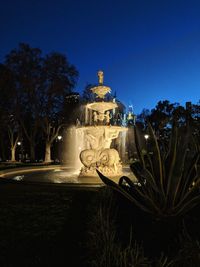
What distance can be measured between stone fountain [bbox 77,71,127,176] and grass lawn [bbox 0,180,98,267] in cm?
529

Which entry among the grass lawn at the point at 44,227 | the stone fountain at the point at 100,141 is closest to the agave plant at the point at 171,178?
the grass lawn at the point at 44,227

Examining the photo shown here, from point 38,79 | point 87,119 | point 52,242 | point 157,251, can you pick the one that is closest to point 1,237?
point 52,242

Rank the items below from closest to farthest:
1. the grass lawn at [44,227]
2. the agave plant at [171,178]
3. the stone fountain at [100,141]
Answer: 1. the grass lawn at [44,227]
2. the agave plant at [171,178]
3. the stone fountain at [100,141]

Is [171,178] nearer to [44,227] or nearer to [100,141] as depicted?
[44,227]

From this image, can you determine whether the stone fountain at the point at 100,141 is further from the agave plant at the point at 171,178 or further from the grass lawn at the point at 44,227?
the agave plant at the point at 171,178

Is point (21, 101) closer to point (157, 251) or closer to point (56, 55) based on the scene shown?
point (56, 55)

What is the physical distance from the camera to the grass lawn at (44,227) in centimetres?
459

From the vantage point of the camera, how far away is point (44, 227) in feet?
20.8

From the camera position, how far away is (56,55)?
32.1m

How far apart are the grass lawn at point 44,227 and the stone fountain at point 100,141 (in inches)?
208

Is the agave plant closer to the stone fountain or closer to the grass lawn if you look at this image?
the grass lawn

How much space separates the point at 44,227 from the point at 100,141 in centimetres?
1094

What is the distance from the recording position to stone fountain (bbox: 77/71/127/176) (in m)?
16.1

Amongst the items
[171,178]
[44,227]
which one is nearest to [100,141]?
[44,227]
